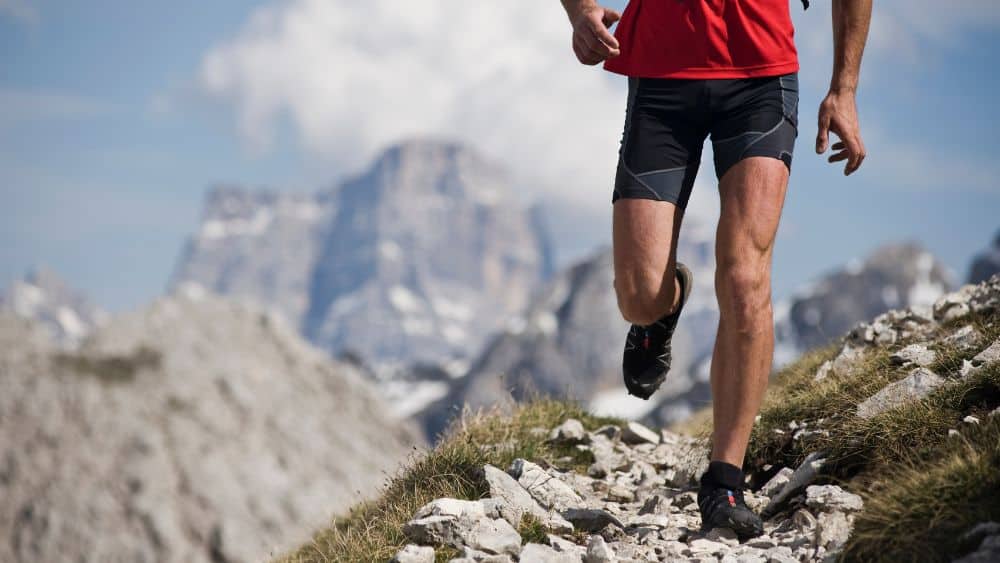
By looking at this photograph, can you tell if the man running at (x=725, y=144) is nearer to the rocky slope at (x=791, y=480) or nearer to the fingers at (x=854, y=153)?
the fingers at (x=854, y=153)

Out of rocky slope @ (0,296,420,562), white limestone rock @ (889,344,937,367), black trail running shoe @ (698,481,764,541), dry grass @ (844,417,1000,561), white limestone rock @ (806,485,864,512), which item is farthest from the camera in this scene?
rocky slope @ (0,296,420,562)

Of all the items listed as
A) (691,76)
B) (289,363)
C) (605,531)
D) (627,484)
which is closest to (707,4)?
(691,76)

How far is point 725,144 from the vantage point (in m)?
5.19

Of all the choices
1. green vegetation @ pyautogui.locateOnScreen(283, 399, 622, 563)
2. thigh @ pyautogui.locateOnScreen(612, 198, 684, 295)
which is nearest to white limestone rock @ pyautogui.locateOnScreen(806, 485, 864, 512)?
thigh @ pyautogui.locateOnScreen(612, 198, 684, 295)

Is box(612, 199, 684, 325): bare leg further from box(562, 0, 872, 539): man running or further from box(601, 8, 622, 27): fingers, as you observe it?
box(601, 8, 622, 27): fingers

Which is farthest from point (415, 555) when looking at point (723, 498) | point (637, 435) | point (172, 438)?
point (172, 438)

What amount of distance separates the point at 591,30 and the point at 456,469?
10.2 ft

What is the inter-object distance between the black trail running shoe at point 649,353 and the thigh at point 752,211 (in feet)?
2.87

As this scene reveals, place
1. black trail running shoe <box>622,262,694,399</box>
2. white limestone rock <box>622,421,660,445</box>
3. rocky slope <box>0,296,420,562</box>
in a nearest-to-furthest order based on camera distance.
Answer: black trail running shoe <box>622,262,694,399</box>, white limestone rock <box>622,421,660,445</box>, rocky slope <box>0,296,420,562</box>

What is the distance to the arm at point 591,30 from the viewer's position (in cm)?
497

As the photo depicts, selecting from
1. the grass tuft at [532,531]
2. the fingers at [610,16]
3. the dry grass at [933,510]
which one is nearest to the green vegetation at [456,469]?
the grass tuft at [532,531]

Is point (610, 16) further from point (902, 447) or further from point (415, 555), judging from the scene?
point (415, 555)

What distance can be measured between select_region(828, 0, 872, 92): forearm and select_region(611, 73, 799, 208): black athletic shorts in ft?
0.96

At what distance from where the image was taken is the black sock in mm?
5160
